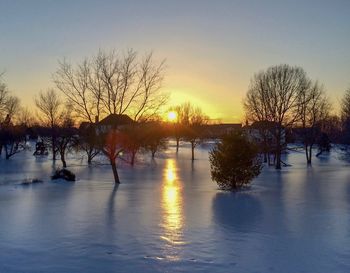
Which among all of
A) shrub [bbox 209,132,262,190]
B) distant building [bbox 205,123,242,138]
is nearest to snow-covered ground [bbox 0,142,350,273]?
shrub [bbox 209,132,262,190]

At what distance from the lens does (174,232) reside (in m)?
10.9

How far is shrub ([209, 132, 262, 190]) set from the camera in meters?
21.1

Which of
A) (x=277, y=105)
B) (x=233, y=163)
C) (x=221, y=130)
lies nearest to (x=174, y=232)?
(x=233, y=163)

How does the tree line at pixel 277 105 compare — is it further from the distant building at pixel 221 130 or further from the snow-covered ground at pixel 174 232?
the snow-covered ground at pixel 174 232

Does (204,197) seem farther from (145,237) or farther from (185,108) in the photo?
(185,108)

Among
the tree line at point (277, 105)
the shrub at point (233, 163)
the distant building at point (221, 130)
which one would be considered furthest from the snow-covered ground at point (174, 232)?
the tree line at point (277, 105)

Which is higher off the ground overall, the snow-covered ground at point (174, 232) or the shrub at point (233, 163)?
the shrub at point (233, 163)

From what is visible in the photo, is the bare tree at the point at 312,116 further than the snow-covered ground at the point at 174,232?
Yes

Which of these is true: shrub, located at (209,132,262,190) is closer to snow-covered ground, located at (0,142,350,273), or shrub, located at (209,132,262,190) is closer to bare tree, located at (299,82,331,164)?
snow-covered ground, located at (0,142,350,273)

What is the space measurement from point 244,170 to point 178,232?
1090 cm

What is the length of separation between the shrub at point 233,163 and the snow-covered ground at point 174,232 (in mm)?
1843

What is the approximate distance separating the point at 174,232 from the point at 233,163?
1074cm

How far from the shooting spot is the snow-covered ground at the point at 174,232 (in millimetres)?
8031

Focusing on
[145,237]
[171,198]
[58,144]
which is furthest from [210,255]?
[58,144]
